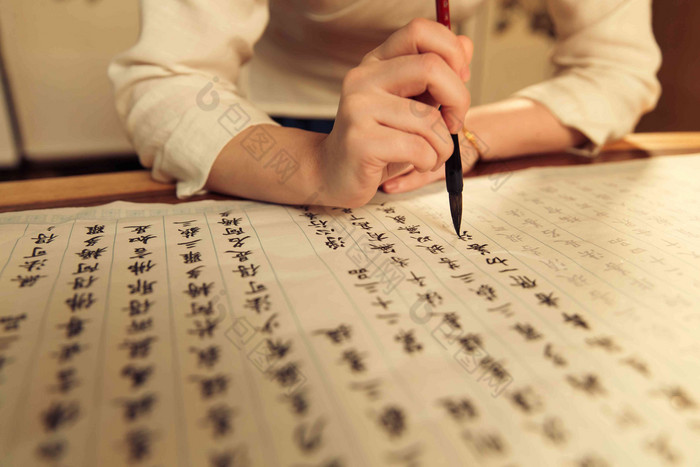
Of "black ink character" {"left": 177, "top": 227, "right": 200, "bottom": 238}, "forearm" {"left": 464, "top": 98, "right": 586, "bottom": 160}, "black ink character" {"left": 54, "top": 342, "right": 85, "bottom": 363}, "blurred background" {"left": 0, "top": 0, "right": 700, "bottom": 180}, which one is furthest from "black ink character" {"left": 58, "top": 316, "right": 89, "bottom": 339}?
"blurred background" {"left": 0, "top": 0, "right": 700, "bottom": 180}

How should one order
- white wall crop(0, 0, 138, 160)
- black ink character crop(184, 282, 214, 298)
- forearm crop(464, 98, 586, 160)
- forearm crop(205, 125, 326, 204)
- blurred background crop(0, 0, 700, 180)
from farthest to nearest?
1. white wall crop(0, 0, 138, 160)
2. blurred background crop(0, 0, 700, 180)
3. forearm crop(464, 98, 586, 160)
4. forearm crop(205, 125, 326, 204)
5. black ink character crop(184, 282, 214, 298)

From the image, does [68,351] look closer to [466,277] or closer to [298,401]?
[298,401]

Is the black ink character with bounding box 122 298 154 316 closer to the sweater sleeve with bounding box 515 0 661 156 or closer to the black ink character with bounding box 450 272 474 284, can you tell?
the black ink character with bounding box 450 272 474 284

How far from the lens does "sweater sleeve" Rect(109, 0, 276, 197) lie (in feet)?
1.48

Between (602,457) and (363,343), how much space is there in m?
0.12

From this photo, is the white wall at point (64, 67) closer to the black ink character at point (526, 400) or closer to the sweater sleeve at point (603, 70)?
the sweater sleeve at point (603, 70)

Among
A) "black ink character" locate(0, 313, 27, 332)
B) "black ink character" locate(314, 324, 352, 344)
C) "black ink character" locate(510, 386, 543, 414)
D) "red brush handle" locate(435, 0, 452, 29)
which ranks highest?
"red brush handle" locate(435, 0, 452, 29)

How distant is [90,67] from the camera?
1.72 metres

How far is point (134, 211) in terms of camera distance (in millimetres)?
404

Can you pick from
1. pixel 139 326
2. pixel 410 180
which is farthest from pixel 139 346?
pixel 410 180

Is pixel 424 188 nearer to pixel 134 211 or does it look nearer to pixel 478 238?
pixel 478 238

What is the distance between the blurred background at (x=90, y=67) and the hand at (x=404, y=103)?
4.57ft

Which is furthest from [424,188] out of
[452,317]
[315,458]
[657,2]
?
[657,2]

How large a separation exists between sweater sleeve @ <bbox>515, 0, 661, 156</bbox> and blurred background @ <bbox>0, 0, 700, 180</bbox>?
914 mm
